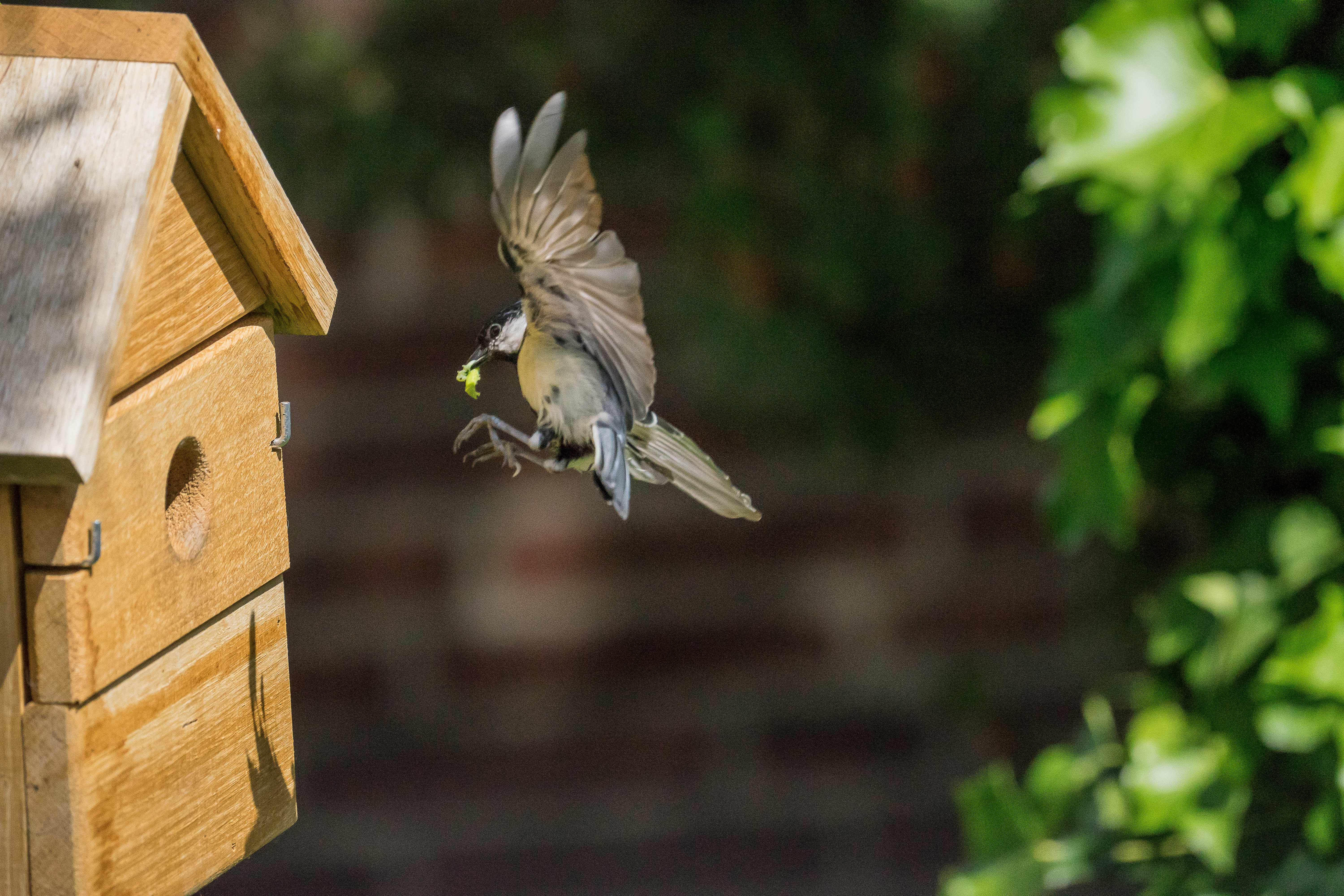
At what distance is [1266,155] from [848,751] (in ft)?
5.68

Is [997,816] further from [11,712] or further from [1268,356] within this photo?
[11,712]

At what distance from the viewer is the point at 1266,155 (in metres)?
1.27

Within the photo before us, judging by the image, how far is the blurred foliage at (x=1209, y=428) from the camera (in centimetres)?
121

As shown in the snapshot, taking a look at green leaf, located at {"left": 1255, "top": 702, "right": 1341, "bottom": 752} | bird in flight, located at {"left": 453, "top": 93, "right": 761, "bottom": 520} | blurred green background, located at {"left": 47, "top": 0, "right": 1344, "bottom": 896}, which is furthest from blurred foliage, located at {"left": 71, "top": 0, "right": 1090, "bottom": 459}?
green leaf, located at {"left": 1255, "top": 702, "right": 1341, "bottom": 752}

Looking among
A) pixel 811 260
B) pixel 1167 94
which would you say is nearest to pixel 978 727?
pixel 811 260

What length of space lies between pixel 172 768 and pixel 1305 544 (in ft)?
3.38

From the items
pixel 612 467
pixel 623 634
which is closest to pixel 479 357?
pixel 612 467

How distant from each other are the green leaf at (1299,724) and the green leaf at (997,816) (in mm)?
333

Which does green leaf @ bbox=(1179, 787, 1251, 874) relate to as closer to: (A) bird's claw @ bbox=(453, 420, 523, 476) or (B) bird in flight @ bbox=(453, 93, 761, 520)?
(B) bird in flight @ bbox=(453, 93, 761, 520)

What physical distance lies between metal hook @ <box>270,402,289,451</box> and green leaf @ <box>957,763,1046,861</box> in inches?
34.7

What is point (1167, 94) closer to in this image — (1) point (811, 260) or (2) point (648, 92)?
(1) point (811, 260)

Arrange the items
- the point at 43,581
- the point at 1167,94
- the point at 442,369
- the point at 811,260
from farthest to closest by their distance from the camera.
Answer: the point at 442,369, the point at 811,260, the point at 1167,94, the point at 43,581

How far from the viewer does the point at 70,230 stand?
2.62ft

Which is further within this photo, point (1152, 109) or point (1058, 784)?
point (1058, 784)
